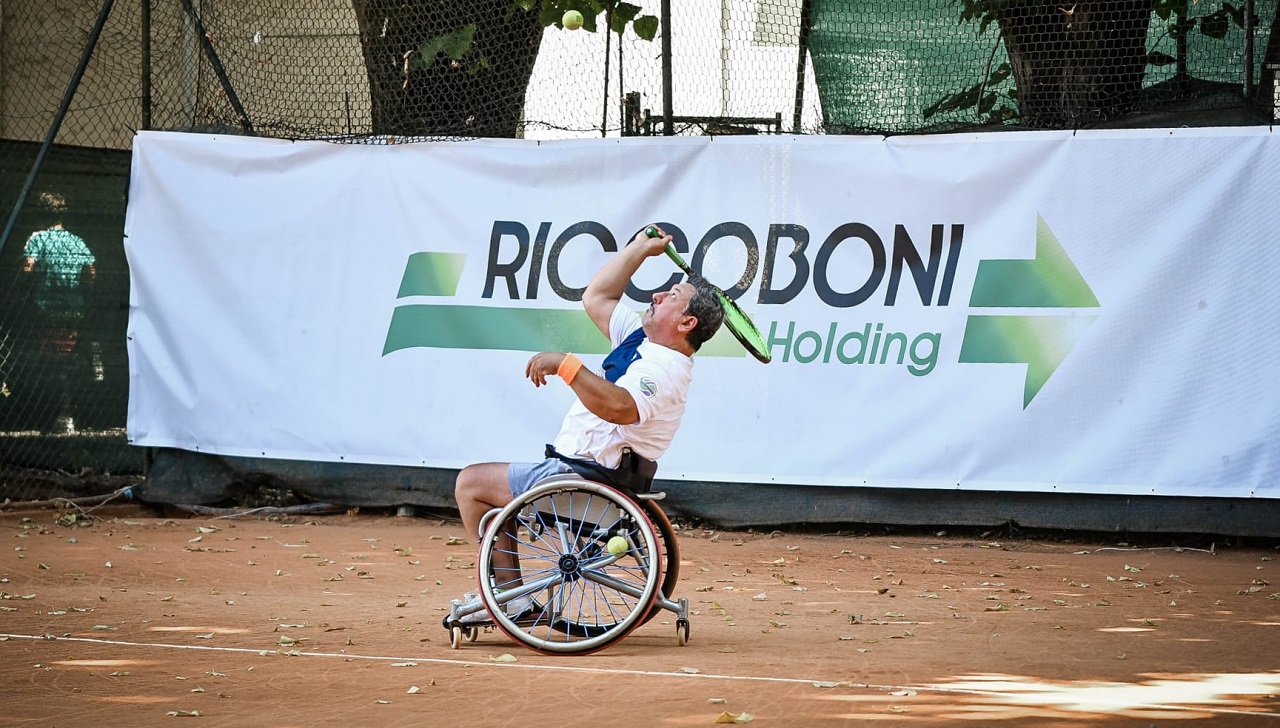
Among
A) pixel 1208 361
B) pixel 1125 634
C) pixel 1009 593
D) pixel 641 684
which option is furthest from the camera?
pixel 1208 361

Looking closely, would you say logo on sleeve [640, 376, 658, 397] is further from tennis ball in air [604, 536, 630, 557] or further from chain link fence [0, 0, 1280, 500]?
chain link fence [0, 0, 1280, 500]

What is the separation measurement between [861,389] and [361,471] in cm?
325

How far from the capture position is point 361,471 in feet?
29.6

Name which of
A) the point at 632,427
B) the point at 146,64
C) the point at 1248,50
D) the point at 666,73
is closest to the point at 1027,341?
the point at 1248,50

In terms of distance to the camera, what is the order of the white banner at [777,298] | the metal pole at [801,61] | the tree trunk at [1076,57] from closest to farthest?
the white banner at [777,298] < the tree trunk at [1076,57] < the metal pole at [801,61]

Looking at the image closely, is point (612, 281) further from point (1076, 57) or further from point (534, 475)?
point (1076, 57)

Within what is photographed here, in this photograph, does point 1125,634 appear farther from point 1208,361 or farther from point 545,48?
point 545,48

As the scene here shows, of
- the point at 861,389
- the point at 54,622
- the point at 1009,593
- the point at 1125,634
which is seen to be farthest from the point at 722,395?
the point at 54,622

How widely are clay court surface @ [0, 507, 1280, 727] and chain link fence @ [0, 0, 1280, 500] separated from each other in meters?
1.40

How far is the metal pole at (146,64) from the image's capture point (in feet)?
Result: 30.5

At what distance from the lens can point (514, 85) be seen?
9031 millimetres

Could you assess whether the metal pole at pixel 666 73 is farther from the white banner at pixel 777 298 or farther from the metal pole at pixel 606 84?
the metal pole at pixel 606 84

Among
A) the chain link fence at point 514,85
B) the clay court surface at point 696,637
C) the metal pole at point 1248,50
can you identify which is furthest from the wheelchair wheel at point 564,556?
the metal pole at point 1248,50

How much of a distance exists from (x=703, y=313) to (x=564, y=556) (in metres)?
0.98
